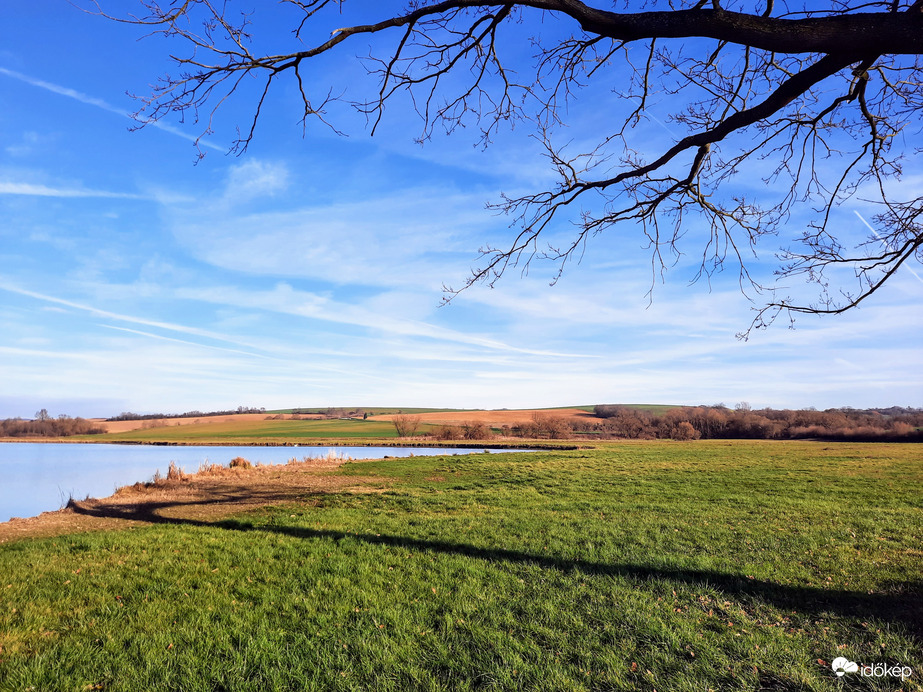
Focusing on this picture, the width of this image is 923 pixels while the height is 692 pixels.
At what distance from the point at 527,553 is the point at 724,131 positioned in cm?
659

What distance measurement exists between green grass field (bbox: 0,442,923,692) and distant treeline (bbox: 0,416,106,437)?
328 ft

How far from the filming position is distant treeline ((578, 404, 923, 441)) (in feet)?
189

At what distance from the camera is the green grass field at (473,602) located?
13.3 feet

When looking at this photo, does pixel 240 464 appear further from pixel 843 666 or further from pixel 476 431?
pixel 476 431

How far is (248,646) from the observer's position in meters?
4.53

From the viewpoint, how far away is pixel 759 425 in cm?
6556

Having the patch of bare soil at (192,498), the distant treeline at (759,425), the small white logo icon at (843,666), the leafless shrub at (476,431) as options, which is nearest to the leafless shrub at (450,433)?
the leafless shrub at (476,431)

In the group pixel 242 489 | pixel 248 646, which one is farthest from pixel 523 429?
pixel 248 646

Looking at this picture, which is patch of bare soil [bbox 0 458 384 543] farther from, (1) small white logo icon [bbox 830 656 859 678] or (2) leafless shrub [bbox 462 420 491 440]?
(2) leafless shrub [bbox 462 420 491 440]

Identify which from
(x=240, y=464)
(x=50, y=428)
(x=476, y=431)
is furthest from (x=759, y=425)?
(x=50, y=428)

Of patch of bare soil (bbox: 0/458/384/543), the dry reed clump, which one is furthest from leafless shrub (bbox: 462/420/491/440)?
patch of bare soil (bbox: 0/458/384/543)

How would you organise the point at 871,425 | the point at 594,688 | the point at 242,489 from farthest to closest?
the point at 871,425
the point at 242,489
the point at 594,688

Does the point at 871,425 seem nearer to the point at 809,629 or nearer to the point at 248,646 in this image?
the point at 809,629

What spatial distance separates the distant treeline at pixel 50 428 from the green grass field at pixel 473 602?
328ft
